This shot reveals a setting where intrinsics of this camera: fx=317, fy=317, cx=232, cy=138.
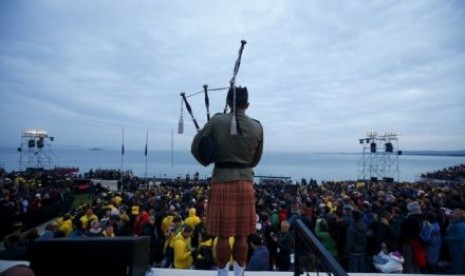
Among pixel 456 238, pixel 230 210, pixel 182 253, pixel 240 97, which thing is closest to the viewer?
pixel 230 210

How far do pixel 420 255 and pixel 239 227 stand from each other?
5.57 m

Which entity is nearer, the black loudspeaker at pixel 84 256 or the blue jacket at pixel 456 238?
the black loudspeaker at pixel 84 256

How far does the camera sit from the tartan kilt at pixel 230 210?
9.18 feet

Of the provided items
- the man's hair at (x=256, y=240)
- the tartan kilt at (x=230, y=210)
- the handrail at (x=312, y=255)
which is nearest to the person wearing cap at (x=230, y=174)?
the tartan kilt at (x=230, y=210)

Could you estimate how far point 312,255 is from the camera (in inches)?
118

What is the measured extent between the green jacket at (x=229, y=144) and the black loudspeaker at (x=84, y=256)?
1.03 metres

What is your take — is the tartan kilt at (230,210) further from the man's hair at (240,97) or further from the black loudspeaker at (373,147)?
the black loudspeaker at (373,147)

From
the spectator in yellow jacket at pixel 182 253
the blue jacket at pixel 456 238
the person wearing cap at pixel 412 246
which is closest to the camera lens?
the spectator in yellow jacket at pixel 182 253

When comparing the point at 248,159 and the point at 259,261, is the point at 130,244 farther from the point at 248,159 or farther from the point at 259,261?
the point at 259,261

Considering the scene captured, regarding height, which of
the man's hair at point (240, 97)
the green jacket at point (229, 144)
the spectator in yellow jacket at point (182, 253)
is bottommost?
Result: the spectator in yellow jacket at point (182, 253)

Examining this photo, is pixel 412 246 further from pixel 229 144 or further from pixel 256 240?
pixel 229 144

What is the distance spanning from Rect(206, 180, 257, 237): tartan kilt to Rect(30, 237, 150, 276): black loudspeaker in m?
0.77

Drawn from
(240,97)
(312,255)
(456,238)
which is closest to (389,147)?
(456,238)

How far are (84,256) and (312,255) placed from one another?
2.09 m
